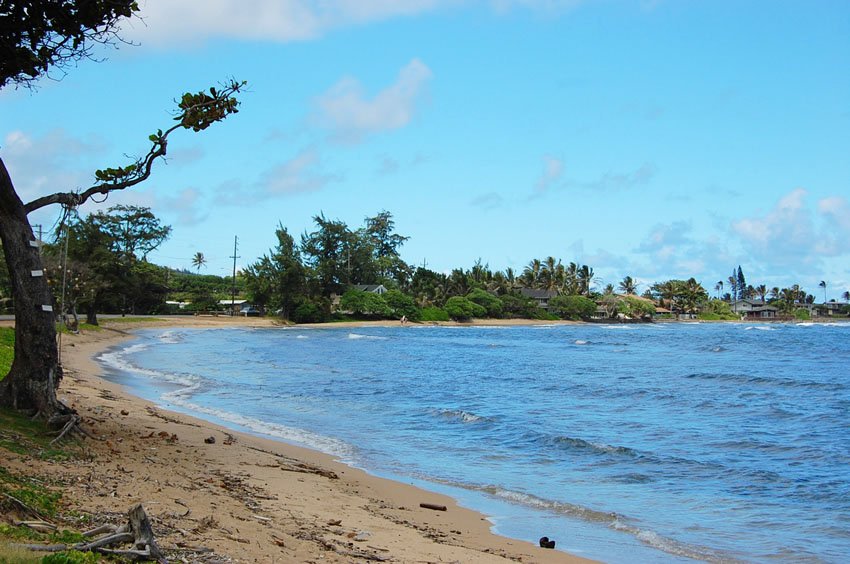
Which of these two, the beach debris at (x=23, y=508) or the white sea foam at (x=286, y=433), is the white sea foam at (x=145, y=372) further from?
the beach debris at (x=23, y=508)

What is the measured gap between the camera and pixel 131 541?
5.62 metres

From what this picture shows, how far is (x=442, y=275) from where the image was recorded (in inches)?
4879

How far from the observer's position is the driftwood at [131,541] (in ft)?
17.5

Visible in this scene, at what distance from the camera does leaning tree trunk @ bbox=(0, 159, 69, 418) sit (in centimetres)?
1121

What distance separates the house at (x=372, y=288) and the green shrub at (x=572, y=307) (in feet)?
127

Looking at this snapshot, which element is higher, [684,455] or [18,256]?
[18,256]

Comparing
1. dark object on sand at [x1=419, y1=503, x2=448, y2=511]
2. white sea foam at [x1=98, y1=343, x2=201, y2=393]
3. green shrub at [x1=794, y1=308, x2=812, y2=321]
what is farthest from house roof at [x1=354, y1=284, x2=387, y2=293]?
green shrub at [x1=794, y1=308, x2=812, y2=321]

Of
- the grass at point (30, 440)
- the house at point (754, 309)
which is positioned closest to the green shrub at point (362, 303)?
the grass at point (30, 440)

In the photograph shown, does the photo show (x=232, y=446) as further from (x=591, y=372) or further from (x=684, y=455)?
(x=591, y=372)

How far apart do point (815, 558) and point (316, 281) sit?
9047cm

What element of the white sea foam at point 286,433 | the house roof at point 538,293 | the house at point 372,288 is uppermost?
the house roof at point 538,293

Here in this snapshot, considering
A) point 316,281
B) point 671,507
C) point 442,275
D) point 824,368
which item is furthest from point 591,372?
point 442,275

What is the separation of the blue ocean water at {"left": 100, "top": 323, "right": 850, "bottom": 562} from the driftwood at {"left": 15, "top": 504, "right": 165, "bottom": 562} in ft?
18.4

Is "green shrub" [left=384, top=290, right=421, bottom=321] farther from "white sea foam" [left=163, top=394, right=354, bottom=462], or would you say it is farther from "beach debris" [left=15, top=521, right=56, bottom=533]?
"beach debris" [left=15, top=521, right=56, bottom=533]
